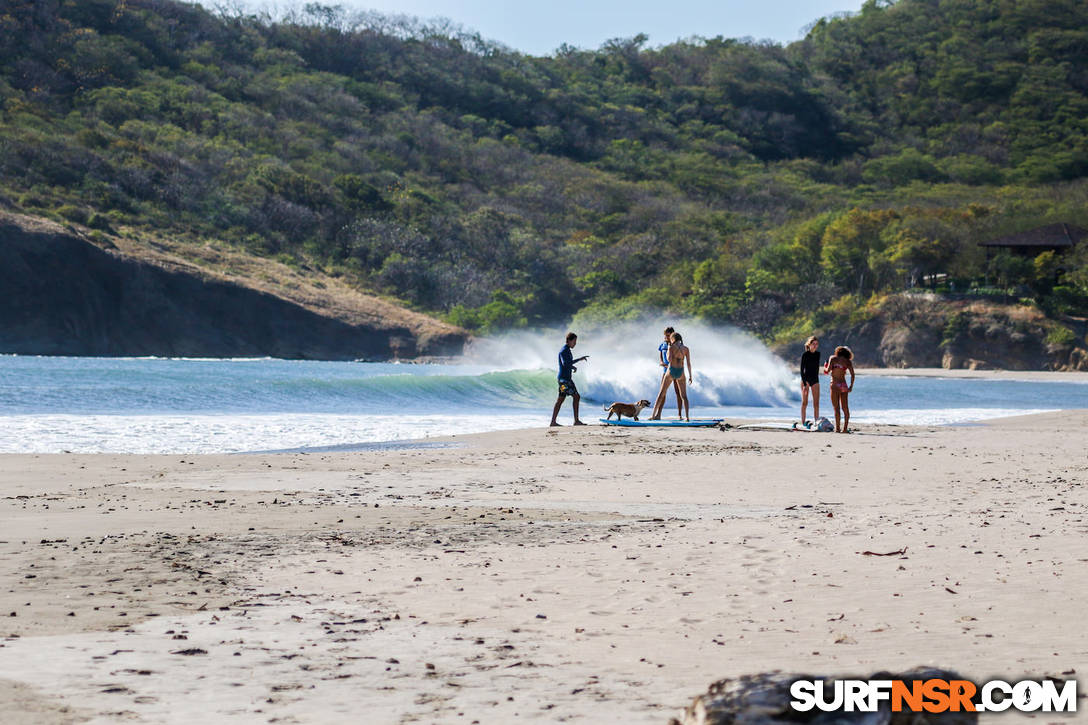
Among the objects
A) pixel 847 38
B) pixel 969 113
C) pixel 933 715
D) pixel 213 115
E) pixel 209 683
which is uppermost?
pixel 847 38

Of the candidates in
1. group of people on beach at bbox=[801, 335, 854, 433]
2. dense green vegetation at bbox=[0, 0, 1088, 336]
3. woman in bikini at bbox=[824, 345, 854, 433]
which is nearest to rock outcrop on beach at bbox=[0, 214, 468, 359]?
→ dense green vegetation at bbox=[0, 0, 1088, 336]

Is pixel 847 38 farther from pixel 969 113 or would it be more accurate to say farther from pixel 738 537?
pixel 738 537

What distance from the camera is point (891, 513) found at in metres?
9.34

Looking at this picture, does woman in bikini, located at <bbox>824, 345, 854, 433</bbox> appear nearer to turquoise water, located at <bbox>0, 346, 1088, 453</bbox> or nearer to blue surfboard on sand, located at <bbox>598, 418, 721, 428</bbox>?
blue surfboard on sand, located at <bbox>598, 418, 721, 428</bbox>

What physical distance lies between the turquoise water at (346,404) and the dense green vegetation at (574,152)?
3983 centimetres

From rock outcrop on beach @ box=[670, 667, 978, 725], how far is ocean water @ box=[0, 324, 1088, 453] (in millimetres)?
12693

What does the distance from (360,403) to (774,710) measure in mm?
23495

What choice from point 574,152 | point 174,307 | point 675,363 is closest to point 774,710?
point 675,363

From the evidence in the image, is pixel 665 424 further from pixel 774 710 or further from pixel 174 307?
pixel 174 307

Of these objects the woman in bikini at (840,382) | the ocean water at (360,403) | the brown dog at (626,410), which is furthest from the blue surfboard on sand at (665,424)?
the ocean water at (360,403)

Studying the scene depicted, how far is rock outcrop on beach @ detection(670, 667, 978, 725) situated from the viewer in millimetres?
3293

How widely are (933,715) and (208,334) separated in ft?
219

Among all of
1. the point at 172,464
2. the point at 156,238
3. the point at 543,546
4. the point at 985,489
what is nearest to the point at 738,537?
the point at 543,546

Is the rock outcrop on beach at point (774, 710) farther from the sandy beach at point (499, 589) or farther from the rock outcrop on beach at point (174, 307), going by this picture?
the rock outcrop on beach at point (174, 307)
